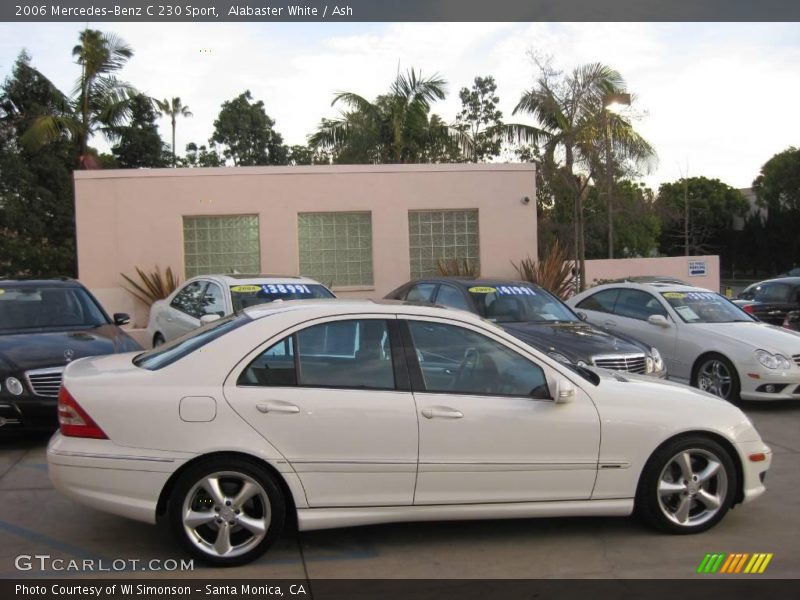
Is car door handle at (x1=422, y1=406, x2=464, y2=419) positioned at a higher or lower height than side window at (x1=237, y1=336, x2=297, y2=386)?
lower

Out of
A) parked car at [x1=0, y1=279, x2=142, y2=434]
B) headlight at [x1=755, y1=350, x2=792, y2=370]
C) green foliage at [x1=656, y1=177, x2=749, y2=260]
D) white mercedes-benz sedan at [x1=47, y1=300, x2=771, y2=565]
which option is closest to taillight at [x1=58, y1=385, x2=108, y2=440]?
white mercedes-benz sedan at [x1=47, y1=300, x2=771, y2=565]

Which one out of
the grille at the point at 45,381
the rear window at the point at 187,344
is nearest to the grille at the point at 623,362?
the rear window at the point at 187,344

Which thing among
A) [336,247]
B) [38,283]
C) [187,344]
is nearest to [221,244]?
[336,247]

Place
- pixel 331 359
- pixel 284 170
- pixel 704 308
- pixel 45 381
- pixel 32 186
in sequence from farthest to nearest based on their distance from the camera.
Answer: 1. pixel 32 186
2. pixel 284 170
3. pixel 704 308
4. pixel 45 381
5. pixel 331 359

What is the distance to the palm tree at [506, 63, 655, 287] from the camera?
19.2 m

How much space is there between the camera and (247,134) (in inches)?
1654

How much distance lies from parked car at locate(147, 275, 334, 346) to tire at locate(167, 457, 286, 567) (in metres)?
5.09

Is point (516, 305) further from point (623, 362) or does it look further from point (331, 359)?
point (331, 359)

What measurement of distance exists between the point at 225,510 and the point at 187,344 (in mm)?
1099

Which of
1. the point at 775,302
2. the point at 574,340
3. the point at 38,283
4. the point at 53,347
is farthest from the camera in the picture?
the point at 775,302

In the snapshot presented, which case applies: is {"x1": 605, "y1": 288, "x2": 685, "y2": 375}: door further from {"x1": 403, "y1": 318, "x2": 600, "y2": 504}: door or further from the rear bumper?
the rear bumper

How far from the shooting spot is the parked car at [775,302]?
1577 centimetres

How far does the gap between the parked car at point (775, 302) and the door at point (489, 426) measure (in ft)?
39.8
